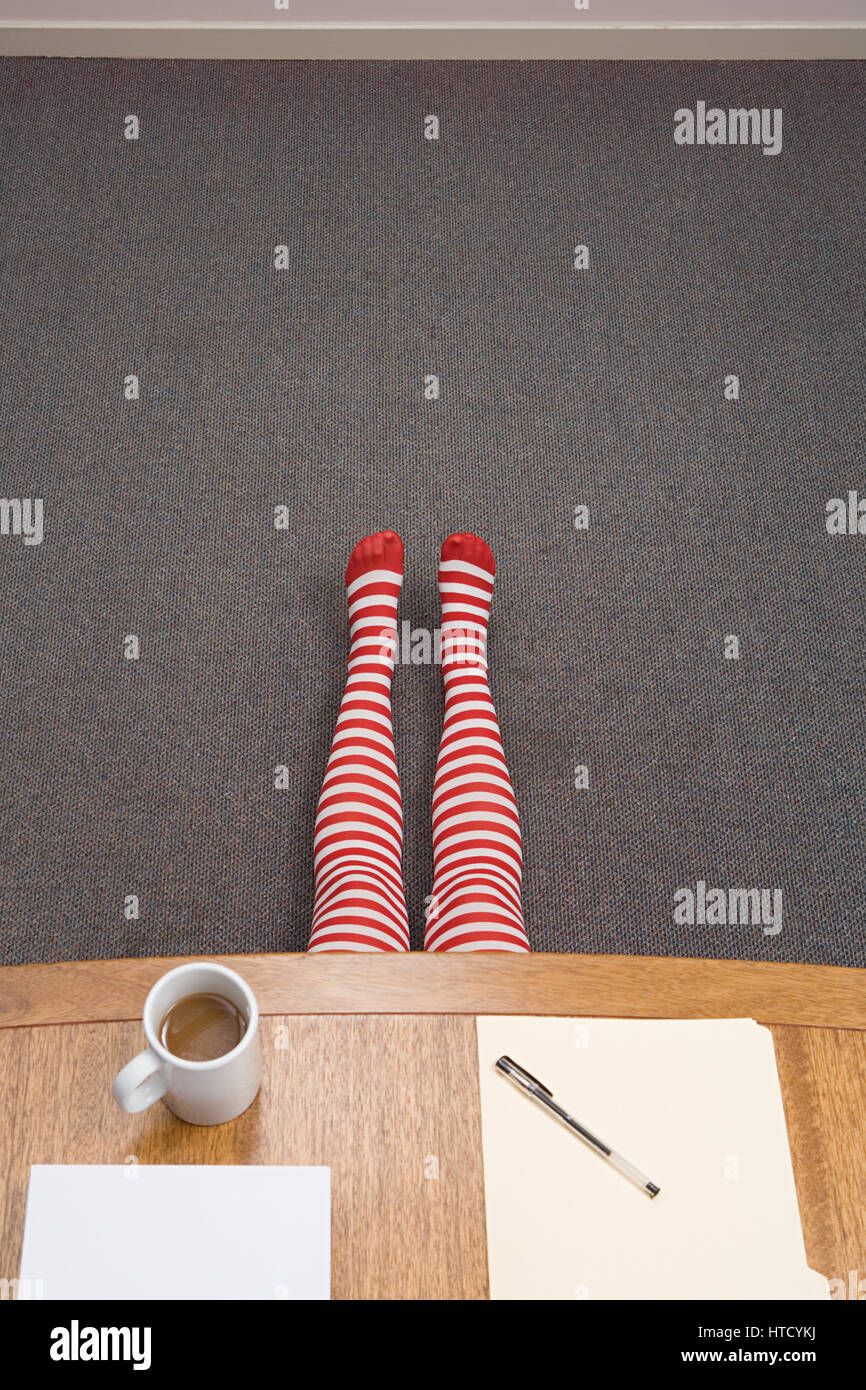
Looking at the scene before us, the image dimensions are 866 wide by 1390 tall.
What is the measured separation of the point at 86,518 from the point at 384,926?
0.89 metres

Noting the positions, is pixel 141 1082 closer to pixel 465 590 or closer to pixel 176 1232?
pixel 176 1232

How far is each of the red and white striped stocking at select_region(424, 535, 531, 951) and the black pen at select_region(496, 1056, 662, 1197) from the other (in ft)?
0.90

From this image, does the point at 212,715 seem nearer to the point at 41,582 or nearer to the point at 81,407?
the point at 41,582

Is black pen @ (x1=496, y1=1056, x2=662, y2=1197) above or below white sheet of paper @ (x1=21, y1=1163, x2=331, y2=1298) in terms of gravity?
above

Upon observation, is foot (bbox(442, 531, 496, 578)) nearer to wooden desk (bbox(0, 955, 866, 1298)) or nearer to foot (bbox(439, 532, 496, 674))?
foot (bbox(439, 532, 496, 674))

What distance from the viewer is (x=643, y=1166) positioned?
643 mm

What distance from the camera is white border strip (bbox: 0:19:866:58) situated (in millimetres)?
1911

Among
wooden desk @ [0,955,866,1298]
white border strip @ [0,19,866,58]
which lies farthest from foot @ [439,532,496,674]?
white border strip @ [0,19,866,58]

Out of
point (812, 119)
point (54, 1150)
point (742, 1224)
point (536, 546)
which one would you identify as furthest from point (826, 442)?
point (54, 1150)

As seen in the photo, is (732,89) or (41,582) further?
(732,89)

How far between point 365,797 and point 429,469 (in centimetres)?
66

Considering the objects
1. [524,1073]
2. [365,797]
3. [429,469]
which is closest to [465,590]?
[429,469]

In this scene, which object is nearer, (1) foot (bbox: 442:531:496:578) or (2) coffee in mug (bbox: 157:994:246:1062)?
(2) coffee in mug (bbox: 157:994:246:1062)

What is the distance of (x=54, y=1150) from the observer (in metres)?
0.62
